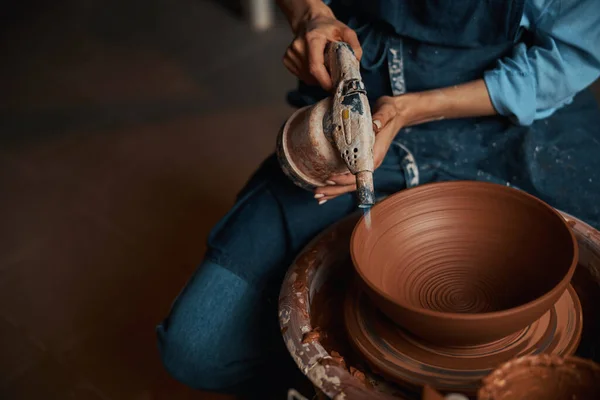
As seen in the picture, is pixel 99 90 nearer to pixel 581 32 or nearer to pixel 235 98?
pixel 235 98

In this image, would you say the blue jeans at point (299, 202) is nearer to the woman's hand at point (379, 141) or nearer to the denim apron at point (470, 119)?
the denim apron at point (470, 119)

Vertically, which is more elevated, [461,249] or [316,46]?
[316,46]

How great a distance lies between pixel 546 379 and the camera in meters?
0.88

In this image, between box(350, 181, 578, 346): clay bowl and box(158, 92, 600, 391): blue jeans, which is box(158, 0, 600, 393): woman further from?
box(350, 181, 578, 346): clay bowl

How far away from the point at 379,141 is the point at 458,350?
406 millimetres

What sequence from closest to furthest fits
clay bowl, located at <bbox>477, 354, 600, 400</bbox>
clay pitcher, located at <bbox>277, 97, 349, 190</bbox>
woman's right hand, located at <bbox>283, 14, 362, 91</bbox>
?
clay bowl, located at <bbox>477, 354, 600, 400</bbox>, clay pitcher, located at <bbox>277, 97, 349, 190</bbox>, woman's right hand, located at <bbox>283, 14, 362, 91</bbox>

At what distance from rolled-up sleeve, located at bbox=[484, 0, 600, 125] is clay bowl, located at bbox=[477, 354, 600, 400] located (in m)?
0.63

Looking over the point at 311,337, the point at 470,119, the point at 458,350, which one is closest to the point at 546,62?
the point at 470,119

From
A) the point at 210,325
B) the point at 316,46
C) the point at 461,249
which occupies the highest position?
the point at 316,46

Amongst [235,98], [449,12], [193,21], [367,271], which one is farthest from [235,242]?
[193,21]

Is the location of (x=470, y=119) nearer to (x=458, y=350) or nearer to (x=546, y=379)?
(x=458, y=350)

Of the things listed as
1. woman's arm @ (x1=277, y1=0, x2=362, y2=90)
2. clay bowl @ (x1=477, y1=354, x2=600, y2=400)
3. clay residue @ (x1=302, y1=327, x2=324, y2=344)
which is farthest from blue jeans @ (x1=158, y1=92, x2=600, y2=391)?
clay bowl @ (x1=477, y1=354, x2=600, y2=400)

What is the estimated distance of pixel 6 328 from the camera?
202 cm

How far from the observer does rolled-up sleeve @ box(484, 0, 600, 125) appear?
1.30 m
